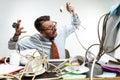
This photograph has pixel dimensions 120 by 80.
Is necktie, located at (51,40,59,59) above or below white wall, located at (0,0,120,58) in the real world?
below

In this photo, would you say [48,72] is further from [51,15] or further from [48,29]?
[51,15]

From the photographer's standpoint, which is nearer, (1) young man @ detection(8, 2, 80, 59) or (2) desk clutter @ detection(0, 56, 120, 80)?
(2) desk clutter @ detection(0, 56, 120, 80)

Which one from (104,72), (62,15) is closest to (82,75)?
(104,72)

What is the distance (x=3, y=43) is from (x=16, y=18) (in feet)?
1.29

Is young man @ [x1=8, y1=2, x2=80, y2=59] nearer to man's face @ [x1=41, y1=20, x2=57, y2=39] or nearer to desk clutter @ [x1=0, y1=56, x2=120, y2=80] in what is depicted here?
man's face @ [x1=41, y1=20, x2=57, y2=39]

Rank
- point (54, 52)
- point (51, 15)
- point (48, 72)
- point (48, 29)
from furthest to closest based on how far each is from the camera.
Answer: point (51, 15) → point (48, 29) → point (54, 52) → point (48, 72)

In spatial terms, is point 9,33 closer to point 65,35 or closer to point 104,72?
point 65,35

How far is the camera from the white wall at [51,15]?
9.16ft

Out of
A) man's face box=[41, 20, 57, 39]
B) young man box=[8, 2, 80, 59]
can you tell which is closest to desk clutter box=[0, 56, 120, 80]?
young man box=[8, 2, 80, 59]

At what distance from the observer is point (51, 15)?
113 inches

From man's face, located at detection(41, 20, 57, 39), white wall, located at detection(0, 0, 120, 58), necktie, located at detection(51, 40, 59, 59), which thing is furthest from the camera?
white wall, located at detection(0, 0, 120, 58)

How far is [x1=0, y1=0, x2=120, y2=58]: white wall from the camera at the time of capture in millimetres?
2791

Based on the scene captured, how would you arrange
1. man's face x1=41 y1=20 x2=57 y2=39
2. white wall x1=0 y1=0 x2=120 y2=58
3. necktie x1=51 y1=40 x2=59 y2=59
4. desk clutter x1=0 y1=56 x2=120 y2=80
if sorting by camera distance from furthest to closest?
white wall x1=0 y1=0 x2=120 y2=58, man's face x1=41 y1=20 x2=57 y2=39, necktie x1=51 y1=40 x2=59 y2=59, desk clutter x1=0 y1=56 x2=120 y2=80

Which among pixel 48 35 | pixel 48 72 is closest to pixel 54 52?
pixel 48 35
